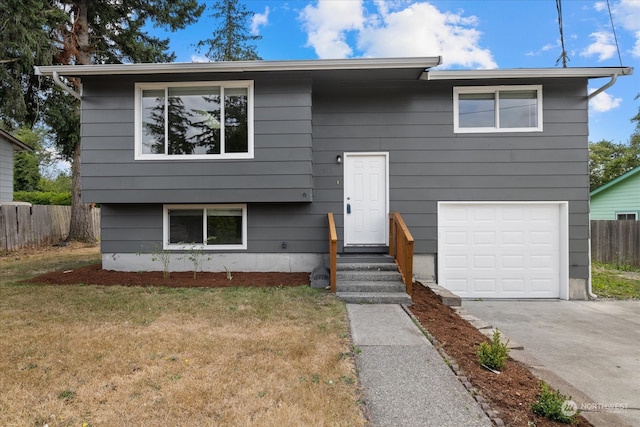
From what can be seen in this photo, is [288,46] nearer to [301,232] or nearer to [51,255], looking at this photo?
[301,232]

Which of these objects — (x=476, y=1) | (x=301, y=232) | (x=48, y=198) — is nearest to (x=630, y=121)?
(x=476, y=1)

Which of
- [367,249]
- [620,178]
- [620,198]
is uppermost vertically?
[620,178]

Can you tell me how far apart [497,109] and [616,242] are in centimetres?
712

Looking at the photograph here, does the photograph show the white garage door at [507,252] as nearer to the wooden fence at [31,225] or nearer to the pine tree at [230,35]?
the pine tree at [230,35]

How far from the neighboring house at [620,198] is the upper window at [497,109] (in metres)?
9.19

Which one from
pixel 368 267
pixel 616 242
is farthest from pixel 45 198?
pixel 616 242

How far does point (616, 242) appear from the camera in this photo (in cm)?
983

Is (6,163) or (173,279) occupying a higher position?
(6,163)

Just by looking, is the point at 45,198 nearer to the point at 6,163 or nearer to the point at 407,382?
the point at 6,163

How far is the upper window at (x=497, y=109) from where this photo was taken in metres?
6.43

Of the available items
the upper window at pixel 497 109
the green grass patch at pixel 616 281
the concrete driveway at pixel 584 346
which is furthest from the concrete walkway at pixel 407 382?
the green grass patch at pixel 616 281

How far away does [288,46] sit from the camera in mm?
13117

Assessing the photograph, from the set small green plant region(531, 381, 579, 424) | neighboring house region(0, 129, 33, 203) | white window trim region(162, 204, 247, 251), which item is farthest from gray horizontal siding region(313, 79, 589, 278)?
neighboring house region(0, 129, 33, 203)

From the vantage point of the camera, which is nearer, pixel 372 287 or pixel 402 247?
pixel 372 287
